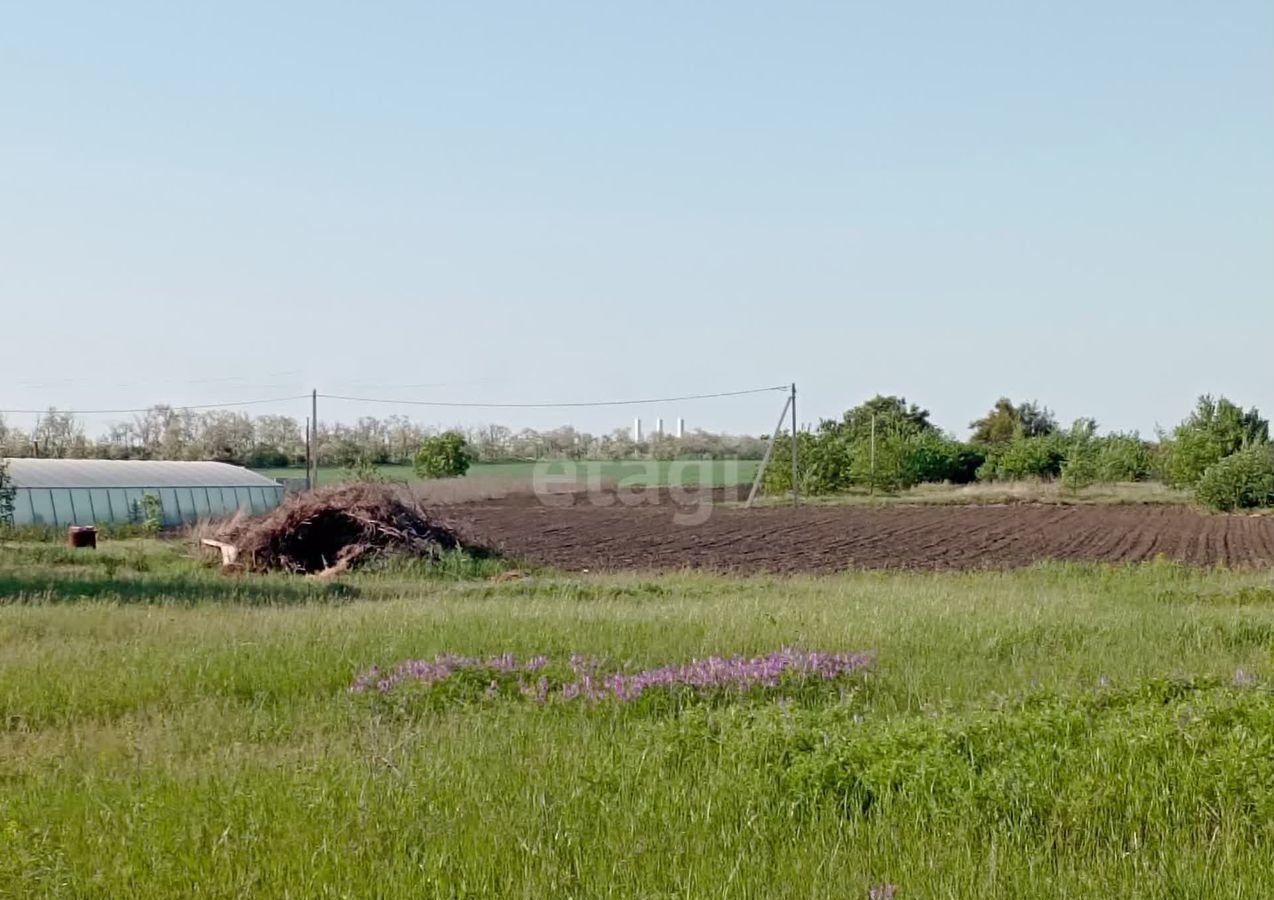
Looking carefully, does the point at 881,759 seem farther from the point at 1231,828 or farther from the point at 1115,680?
the point at 1115,680

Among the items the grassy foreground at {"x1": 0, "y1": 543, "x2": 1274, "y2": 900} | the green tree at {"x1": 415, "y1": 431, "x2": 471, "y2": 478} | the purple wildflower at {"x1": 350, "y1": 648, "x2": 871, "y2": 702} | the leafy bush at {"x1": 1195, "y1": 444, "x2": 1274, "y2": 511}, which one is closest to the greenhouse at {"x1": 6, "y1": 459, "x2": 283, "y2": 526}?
the green tree at {"x1": 415, "y1": 431, "x2": 471, "y2": 478}

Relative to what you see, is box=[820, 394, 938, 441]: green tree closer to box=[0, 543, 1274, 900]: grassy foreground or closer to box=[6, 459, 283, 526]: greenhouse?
box=[6, 459, 283, 526]: greenhouse

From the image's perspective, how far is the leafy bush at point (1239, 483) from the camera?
179ft

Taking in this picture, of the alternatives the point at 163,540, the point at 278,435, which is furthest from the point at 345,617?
the point at 278,435

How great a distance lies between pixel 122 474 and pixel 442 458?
27511 millimetres

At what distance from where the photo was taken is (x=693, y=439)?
83.0 meters

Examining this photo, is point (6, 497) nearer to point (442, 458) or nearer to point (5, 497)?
point (5, 497)

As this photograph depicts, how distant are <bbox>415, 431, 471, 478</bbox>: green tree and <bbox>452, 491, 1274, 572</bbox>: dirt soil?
1029 cm

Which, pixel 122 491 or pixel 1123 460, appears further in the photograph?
pixel 1123 460

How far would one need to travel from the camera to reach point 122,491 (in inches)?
1566

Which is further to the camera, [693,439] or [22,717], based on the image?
[693,439]

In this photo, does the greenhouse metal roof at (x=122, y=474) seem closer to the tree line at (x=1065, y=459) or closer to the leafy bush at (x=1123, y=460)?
the tree line at (x=1065, y=459)

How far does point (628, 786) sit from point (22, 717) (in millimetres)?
5043

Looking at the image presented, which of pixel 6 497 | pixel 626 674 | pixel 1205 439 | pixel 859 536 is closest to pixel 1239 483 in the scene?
pixel 1205 439
